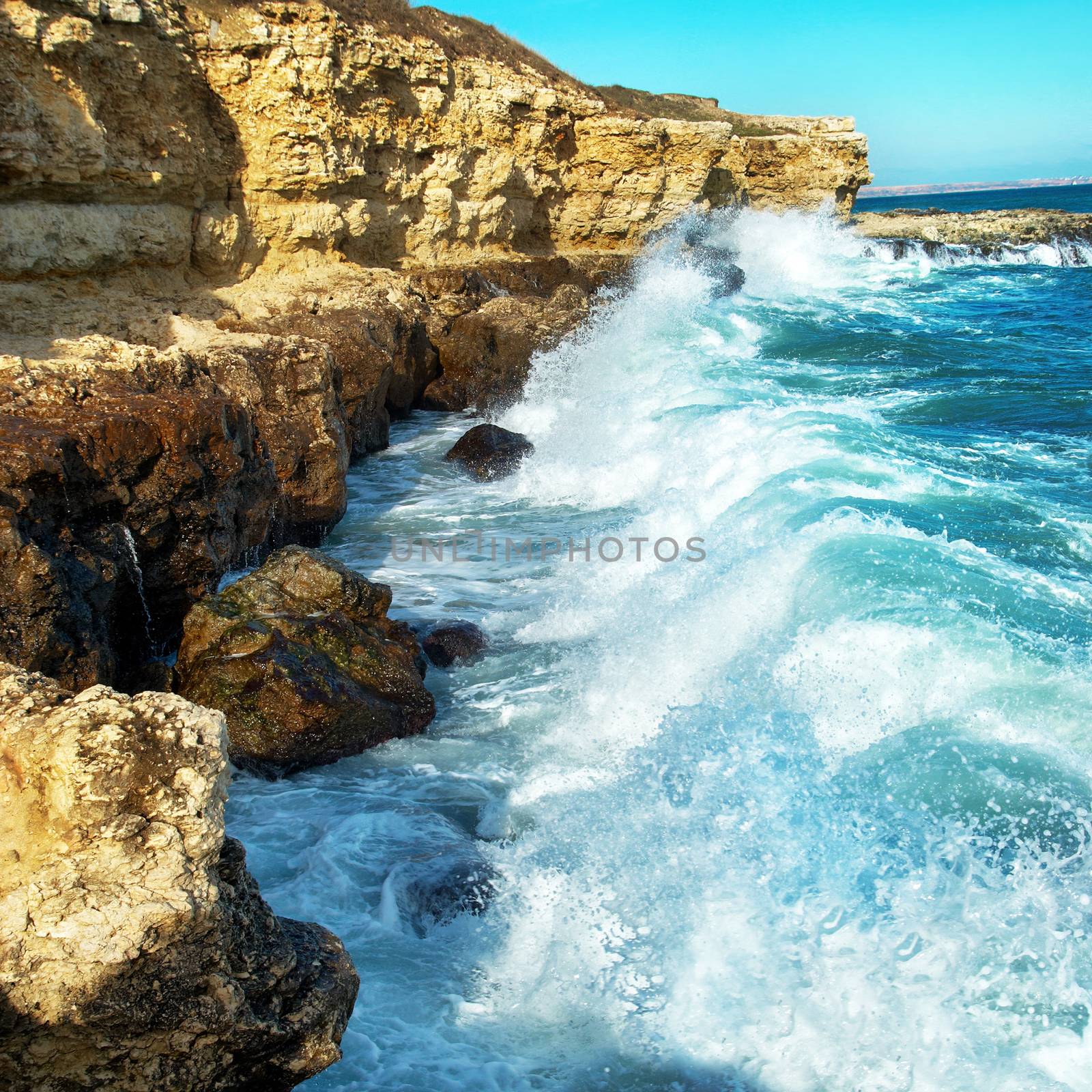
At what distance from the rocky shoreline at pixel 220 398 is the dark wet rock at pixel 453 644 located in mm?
Result: 23

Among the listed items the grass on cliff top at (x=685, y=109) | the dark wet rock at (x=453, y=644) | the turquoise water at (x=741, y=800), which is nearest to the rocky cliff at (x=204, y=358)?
the dark wet rock at (x=453, y=644)

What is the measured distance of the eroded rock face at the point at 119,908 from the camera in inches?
93.3

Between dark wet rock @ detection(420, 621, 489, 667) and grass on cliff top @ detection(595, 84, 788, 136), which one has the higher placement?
Answer: grass on cliff top @ detection(595, 84, 788, 136)

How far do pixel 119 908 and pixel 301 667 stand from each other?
3.30m

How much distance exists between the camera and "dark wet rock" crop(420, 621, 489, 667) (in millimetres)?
6789

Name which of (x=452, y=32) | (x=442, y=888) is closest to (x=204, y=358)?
(x=442, y=888)

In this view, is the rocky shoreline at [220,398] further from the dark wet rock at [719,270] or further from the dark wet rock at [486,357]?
the dark wet rock at [719,270]

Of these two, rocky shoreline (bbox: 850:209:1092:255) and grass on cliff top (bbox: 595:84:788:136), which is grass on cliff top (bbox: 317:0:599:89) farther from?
rocky shoreline (bbox: 850:209:1092:255)

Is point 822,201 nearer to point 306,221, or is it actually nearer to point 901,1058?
point 306,221

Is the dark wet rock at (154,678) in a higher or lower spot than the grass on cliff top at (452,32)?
lower

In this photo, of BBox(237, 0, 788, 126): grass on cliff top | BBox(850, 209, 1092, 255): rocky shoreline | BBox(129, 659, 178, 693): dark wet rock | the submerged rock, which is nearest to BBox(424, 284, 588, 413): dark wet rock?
BBox(237, 0, 788, 126): grass on cliff top

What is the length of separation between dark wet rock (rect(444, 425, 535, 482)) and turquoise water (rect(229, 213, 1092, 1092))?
1.17 m

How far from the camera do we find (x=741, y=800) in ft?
16.0

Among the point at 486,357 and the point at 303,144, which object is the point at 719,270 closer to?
the point at 486,357
